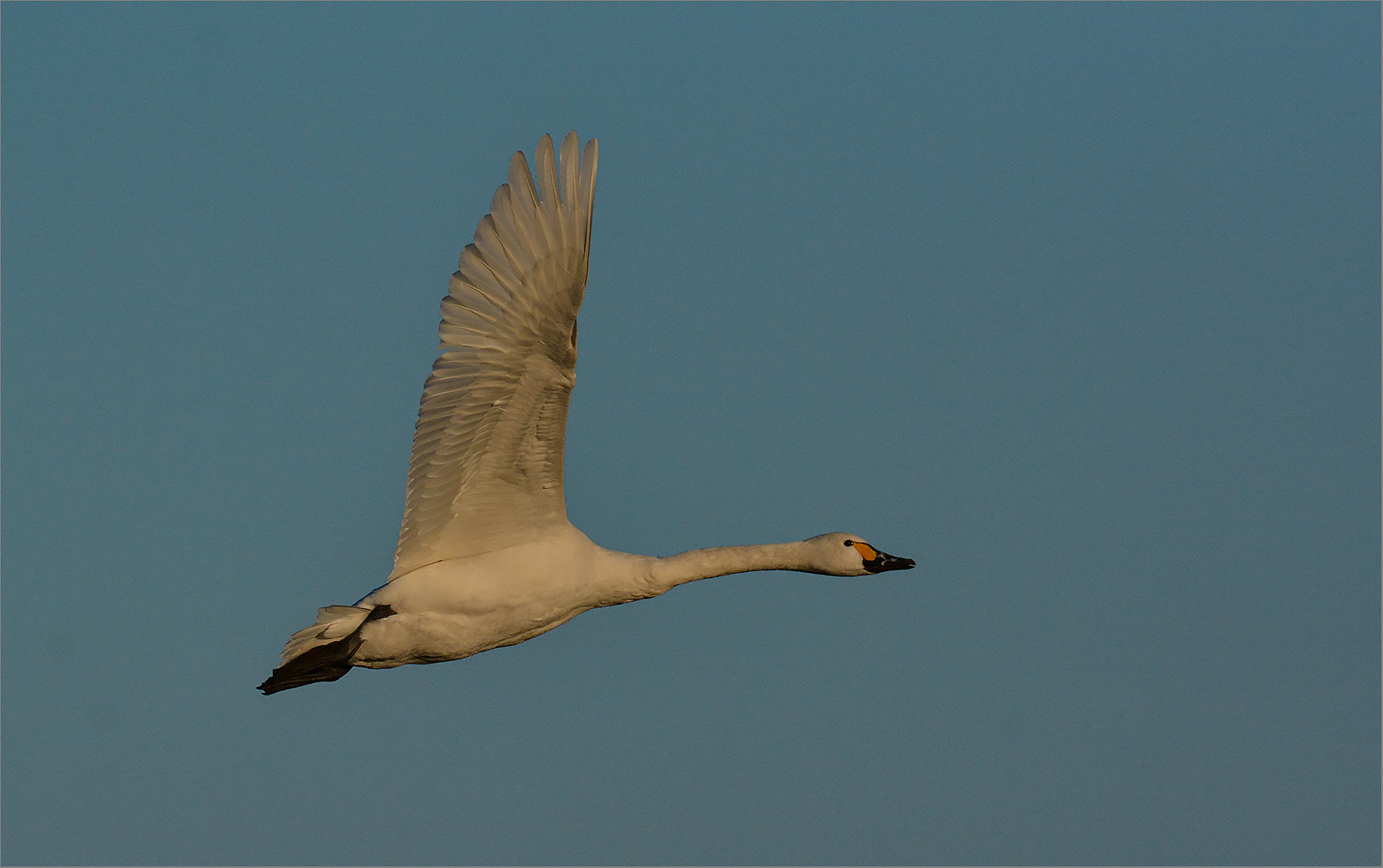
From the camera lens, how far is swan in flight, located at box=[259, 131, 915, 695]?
12977 mm

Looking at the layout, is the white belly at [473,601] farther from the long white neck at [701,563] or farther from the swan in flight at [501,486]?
the long white neck at [701,563]

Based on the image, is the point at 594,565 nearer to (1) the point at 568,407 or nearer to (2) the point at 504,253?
(1) the point at 568,407

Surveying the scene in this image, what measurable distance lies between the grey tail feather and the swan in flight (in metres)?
0.01

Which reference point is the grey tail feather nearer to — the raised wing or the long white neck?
the raised wing

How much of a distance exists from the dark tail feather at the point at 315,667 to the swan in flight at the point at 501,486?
1 cm

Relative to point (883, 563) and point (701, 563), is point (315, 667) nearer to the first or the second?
point (701, 563)

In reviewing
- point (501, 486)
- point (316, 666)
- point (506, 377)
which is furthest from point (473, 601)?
point (506, 377)

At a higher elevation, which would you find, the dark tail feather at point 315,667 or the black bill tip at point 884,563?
the black bill tip at point 884,563

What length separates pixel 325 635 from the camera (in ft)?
45.9

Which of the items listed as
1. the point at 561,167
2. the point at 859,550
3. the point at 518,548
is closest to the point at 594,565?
the point at 518,548

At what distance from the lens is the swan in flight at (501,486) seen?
1298 centimetres

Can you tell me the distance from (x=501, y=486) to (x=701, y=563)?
2.43 meters

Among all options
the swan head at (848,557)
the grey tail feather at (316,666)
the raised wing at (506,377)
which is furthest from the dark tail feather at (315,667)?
the swan head at (848,557)

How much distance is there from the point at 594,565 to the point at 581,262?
3.53 m
